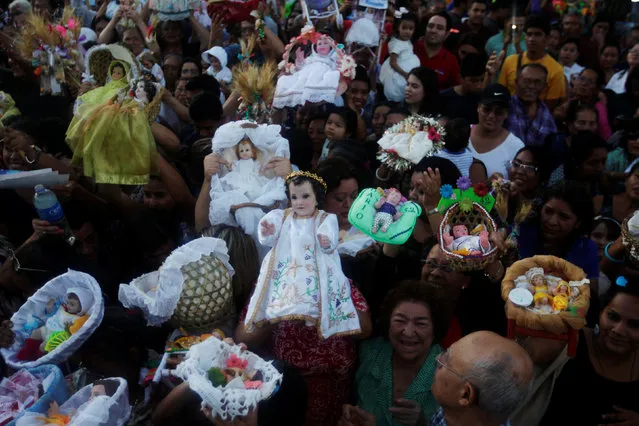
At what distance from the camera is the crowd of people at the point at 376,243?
266cm

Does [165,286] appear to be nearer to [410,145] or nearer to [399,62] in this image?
[410,145]

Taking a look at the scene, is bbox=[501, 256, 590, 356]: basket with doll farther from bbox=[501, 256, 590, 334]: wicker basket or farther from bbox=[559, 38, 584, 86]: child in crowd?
bbox=[559, 38, 584, 86]: child in crowd

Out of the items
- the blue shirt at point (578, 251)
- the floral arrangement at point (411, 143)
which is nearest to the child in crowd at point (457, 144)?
the floral arrangement at point (411, 143)

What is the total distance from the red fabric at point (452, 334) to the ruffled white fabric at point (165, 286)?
128cm

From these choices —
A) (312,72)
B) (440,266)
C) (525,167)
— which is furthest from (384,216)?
(312,72)

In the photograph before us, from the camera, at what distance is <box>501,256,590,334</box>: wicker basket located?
2.58 metres

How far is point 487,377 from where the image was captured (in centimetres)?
212

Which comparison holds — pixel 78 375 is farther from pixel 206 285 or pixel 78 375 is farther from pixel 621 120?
pixel 621 120

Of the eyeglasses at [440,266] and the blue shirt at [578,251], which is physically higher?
the eyeglasses at [440,266]

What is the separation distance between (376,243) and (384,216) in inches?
12.8

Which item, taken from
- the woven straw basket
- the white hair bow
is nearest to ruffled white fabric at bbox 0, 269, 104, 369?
the woven straw basket

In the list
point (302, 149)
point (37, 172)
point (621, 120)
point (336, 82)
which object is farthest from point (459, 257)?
point (621, 120)

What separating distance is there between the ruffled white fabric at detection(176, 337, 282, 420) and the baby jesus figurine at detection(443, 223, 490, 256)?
48.7 inches

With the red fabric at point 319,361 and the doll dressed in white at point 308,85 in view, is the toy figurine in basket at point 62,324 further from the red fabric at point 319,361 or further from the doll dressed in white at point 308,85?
the doll dressed in white at point 308,85
